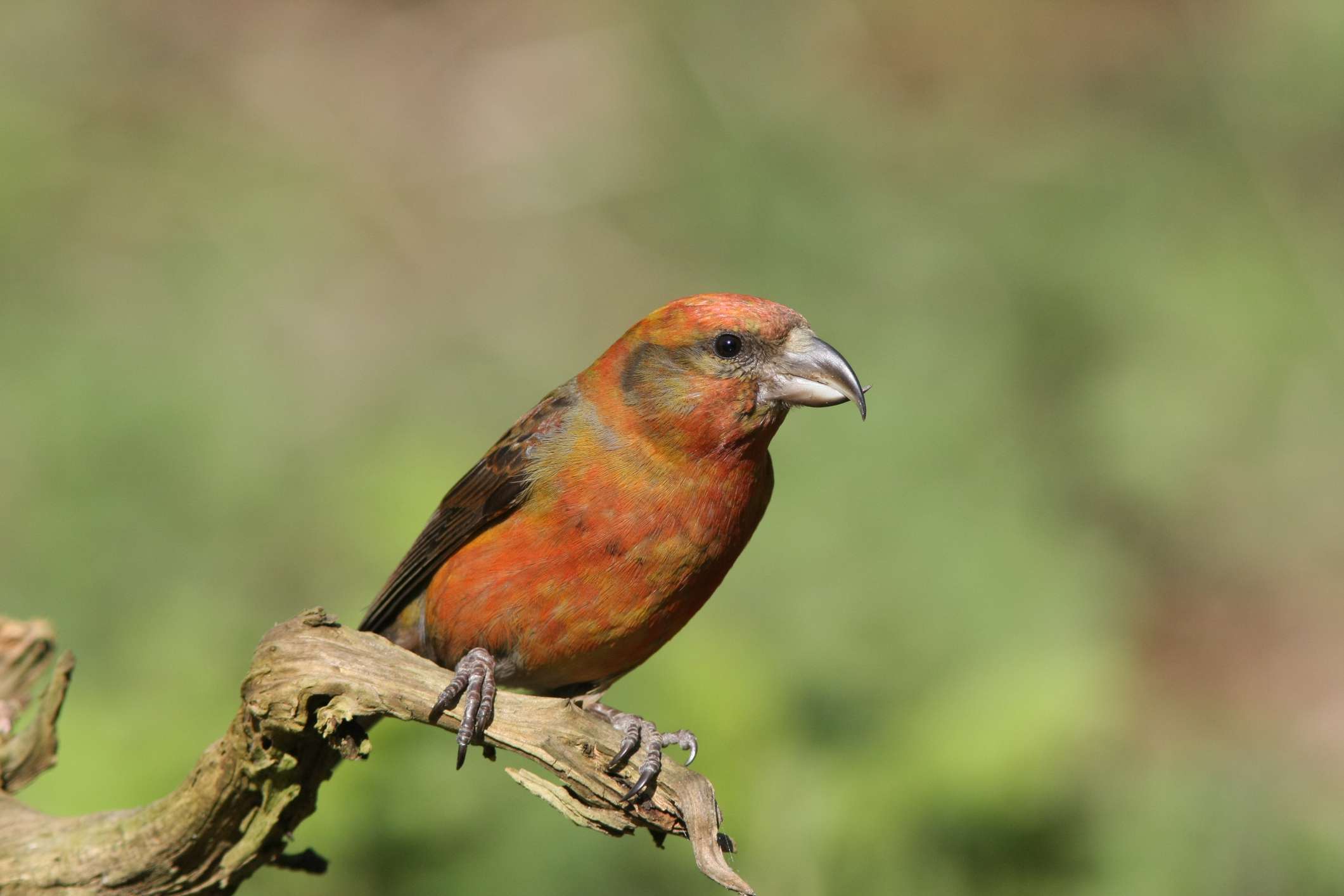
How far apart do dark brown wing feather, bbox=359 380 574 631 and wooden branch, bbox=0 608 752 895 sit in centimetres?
82

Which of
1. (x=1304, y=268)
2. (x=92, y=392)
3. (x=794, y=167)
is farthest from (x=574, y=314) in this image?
(x=1304, y=268)

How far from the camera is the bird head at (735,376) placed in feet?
13.7

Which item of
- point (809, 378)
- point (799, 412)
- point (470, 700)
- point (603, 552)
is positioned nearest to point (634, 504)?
point (603, 552)

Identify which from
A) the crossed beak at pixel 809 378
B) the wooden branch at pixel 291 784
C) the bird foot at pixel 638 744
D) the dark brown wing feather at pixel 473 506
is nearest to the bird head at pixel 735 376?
the crossed beak at pixel 809 378

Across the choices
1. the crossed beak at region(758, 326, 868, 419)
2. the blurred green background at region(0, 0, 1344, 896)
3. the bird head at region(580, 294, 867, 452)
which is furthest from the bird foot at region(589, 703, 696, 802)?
the crossed beak at region(758, 326, 868, 419)

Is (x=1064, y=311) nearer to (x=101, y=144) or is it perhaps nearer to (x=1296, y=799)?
(x=1296, y=799)

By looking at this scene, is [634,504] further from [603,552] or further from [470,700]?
[470,700]

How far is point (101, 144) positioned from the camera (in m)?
9.87

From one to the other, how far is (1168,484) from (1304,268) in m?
1.56

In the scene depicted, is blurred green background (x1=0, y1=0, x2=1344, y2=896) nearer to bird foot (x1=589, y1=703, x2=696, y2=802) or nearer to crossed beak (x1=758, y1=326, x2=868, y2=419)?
bird foot (x1=589, y1=703, x2=696, y2=802)

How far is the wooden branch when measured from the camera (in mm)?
3426

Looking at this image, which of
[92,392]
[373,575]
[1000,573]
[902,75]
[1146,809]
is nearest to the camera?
[1146,809]

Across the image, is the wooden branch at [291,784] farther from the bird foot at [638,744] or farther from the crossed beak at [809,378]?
the crossed beak at [809,378]

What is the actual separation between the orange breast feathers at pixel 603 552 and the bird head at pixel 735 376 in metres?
0.05
